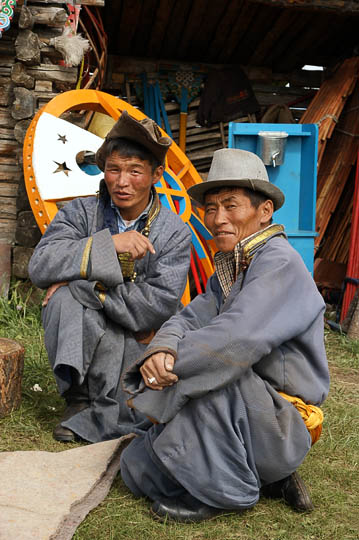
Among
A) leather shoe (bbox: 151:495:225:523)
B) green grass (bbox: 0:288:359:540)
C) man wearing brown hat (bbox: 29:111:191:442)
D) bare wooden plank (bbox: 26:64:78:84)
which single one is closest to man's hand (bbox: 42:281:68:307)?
man wearing brown hat (bbox: 29:111:191:442)

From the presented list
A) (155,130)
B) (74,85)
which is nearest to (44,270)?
(155,130)

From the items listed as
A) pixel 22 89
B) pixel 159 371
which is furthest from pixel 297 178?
pixel 159 371

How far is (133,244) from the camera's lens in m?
2.89

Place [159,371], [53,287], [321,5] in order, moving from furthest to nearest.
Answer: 1. [321,5]
2. [53,287]
3. [159,371]

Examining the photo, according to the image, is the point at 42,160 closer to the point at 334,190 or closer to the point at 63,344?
the point at 63,344

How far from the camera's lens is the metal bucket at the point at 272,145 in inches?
200

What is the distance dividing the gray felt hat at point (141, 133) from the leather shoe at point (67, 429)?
1.32 m

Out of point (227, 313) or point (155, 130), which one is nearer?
point (227, 313)

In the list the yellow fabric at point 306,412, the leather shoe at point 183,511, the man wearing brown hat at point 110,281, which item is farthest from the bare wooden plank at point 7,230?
the yellow fabric at point 306,412

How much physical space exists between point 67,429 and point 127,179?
4.12ft

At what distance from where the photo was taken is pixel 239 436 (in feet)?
6.72

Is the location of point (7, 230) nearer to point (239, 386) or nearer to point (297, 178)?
point (297, 178)

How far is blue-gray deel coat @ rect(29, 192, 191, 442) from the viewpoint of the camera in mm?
2871

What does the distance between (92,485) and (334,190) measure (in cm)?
522
